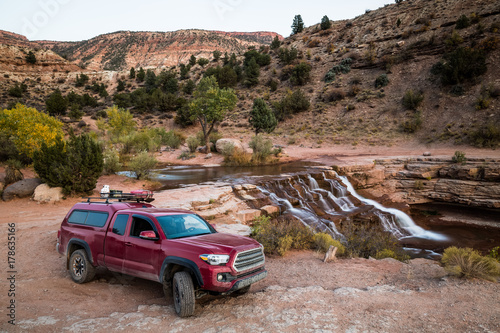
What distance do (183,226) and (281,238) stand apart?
373cm

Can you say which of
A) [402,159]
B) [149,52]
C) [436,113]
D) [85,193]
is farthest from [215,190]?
[149,52]

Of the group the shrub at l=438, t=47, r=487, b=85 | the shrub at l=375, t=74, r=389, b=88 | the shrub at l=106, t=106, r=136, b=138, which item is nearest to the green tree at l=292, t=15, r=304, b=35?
the shrub at l=375, t=74, r=389, b=88

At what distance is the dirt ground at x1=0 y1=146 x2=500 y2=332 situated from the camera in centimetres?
398

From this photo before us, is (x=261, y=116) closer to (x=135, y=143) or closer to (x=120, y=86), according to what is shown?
(x=135, y=143)

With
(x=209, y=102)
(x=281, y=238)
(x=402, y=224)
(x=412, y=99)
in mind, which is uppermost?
(x=209, y=102)

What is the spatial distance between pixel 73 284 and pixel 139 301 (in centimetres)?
180

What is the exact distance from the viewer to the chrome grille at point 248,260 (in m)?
4.30

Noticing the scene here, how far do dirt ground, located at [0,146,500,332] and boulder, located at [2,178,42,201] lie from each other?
7061mm

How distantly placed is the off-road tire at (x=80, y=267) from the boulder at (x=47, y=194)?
842 centimetres

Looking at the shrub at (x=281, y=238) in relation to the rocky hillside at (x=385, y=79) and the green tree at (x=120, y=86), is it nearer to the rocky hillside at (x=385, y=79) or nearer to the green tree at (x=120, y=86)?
the rocky hillside at (x=385, y=79)

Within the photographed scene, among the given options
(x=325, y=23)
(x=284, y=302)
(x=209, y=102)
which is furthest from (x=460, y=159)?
(x=325, y=23)

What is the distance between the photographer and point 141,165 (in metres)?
17.0

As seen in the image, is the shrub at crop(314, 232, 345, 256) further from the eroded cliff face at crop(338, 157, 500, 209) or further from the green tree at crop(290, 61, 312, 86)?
the green tree at crop(290, 61, 312, 86)

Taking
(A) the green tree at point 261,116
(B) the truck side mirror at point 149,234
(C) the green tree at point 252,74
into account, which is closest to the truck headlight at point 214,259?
(B) the truck side mirror at point 149,234
